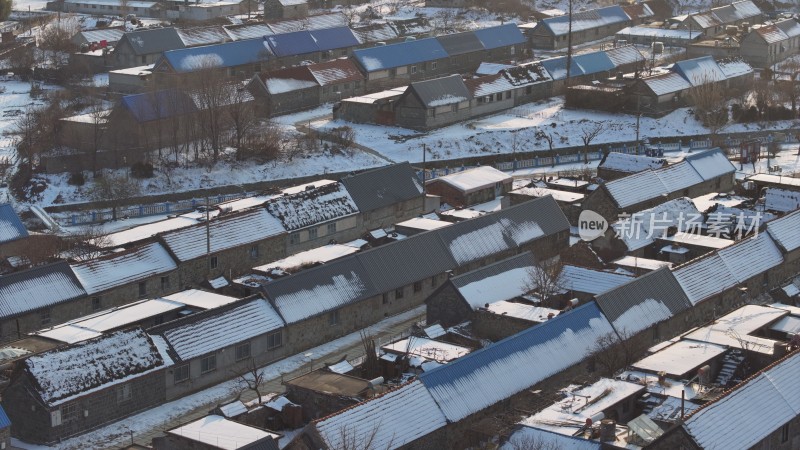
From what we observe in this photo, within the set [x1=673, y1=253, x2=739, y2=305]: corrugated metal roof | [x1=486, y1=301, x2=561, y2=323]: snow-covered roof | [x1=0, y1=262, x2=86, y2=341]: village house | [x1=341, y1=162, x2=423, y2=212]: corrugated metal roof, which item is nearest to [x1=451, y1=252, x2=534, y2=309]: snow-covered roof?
[x1=486, y1=301, x2=561, y2=323]: snow-covered roof

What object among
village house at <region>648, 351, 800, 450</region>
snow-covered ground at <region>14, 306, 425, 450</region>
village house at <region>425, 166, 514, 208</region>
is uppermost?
village house at <region>648, 351, 800, 450</region>

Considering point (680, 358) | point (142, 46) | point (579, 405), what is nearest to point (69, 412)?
point (579, 405)

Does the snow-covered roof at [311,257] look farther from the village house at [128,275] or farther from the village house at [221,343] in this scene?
the village house at [221,343]

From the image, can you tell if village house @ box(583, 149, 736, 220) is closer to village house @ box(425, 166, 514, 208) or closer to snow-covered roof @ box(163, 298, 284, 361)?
village house @ box(425, 166, 514, 208)

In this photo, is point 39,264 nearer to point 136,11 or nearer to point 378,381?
point 378,381

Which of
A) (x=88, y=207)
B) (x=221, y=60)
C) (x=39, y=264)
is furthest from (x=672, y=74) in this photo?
(x=39, y=264)

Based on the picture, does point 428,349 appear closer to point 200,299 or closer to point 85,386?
point 200,299
